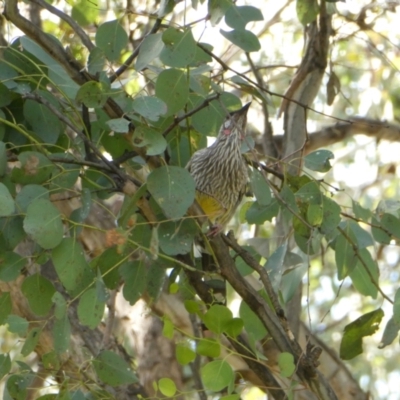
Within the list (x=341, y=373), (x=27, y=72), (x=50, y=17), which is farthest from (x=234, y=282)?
(x=50, y=17)

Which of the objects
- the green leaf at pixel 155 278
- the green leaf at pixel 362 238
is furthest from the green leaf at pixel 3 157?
the green leaf at pixel 362 238

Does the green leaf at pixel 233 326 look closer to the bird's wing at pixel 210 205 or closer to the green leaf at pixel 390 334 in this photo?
the green leaf at pixel 390 334

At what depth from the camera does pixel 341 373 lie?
385 cm

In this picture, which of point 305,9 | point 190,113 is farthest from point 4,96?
point 305,9

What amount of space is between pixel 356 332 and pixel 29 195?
3.30 ft

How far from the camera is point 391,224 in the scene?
2.16 m

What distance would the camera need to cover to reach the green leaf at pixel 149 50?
1.81 meters

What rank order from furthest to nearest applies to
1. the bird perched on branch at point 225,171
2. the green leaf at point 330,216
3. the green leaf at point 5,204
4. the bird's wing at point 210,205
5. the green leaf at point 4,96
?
the bird perched on branch at point 225,171, the bird's wing at point 210,205, the green leaf at point 330,216, the green leaf at point 4,96, the green leaf at point 5,204

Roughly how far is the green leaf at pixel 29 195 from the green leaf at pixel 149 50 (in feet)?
1.16

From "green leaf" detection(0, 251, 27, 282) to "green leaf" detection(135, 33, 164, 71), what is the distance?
54 cm

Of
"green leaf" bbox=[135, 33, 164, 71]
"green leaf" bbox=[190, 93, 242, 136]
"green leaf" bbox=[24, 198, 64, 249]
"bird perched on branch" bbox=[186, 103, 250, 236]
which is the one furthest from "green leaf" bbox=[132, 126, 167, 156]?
"bird perched on branch" bbox=[186, 103, 250, 236]

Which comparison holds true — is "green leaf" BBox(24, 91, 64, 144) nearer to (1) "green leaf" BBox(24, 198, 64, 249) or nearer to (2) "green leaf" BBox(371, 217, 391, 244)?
(1) "green leaf" BBox(24, 198, 64, 249)

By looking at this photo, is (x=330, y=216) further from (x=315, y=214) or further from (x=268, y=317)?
(x=268, y=317)

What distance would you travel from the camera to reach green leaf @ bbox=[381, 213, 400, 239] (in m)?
2.16
